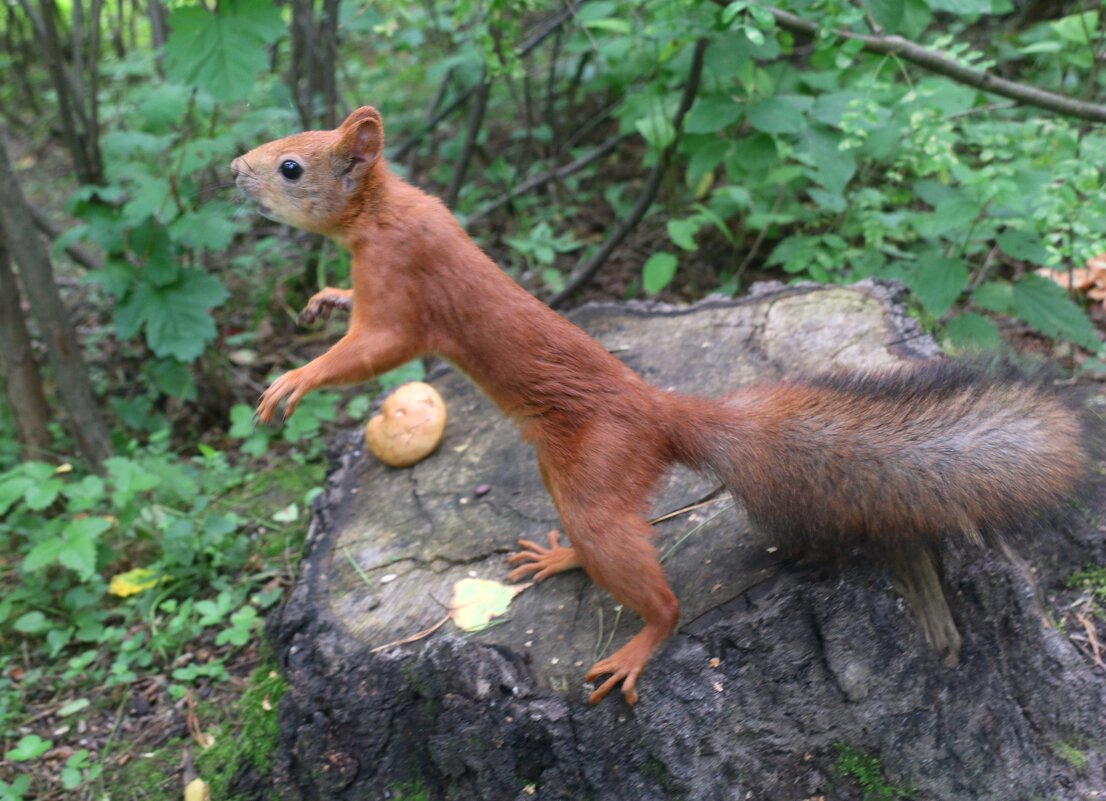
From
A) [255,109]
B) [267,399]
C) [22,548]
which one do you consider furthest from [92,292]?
[267,399]

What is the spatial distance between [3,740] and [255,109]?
3803 mm

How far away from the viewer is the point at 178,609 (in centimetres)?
369

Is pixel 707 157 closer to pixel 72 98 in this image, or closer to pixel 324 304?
pixel 324 304

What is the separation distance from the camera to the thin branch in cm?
365

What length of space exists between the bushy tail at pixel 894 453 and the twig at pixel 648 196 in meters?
2.52

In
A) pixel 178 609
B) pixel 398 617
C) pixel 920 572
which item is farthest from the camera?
pixel 178 609

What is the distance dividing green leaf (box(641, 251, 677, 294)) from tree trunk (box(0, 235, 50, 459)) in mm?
3179

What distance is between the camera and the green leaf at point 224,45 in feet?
12.2

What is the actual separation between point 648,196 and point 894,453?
3.13 meters

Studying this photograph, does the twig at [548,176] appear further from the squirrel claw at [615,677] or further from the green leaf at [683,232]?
the squirrel claw at [615,677]

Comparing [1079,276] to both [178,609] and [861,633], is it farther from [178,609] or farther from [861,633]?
[178,609]

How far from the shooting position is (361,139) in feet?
8.45

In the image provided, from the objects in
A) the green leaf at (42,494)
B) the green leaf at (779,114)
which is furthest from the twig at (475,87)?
the green leaf at (42,494)

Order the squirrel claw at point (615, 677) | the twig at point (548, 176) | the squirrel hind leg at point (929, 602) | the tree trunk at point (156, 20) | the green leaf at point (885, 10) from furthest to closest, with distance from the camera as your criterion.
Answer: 1. the twig at point (548, 176)
2. the tree trunk at point (156, 20)
3. the green leaf at point (885, 10)
4. the squirrel hind leg at point (929, 602)
5. the squirrel claw at point (615, 677)
